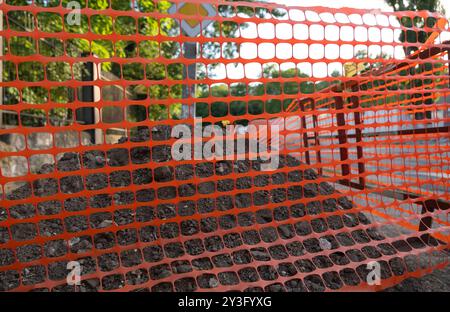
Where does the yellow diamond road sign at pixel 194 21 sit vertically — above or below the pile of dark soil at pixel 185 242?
above

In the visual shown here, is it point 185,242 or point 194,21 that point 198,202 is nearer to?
point 185,242

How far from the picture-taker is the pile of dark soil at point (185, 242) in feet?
6.27

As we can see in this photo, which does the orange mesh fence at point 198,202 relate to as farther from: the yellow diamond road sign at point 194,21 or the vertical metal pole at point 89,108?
the vertical metal pole at point 89,108

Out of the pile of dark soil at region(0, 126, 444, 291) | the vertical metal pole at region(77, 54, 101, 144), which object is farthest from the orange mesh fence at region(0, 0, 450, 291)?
the vertical metal pole at region(77, 54, 101, 144)

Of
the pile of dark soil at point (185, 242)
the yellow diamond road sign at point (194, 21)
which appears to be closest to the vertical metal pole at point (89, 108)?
the yellow diamond road sign at point (194, 21)

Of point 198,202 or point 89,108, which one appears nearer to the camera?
point 198,202

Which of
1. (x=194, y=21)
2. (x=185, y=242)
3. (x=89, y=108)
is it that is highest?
(x=89, y=108)

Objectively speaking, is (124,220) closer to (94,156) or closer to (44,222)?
(44,222)

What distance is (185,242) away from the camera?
218cm

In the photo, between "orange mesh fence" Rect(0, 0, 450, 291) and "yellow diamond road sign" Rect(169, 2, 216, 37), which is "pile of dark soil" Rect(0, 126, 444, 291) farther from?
"yellow diamond road sign" Rect(169, 2, 216, 37)

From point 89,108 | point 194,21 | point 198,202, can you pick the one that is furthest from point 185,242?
point 89,108

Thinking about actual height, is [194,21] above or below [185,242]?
above

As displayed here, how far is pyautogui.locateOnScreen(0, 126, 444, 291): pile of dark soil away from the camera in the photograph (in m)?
1.91
